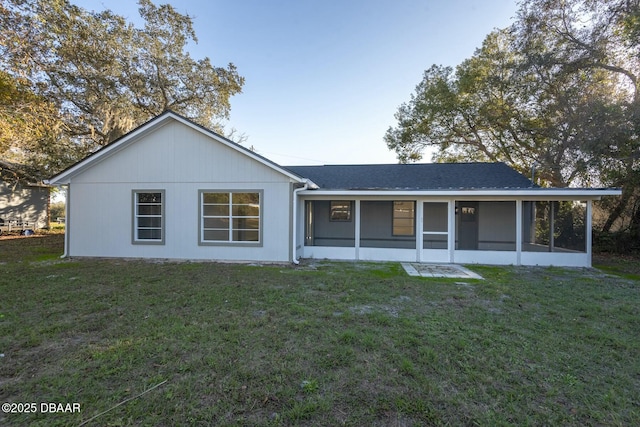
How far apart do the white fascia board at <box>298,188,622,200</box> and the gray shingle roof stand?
616 mm

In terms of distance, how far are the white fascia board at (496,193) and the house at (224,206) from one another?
3cm

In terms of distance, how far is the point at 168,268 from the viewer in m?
7.78

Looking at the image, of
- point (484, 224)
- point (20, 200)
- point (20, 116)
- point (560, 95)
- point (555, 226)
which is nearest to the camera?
point (20, 116)

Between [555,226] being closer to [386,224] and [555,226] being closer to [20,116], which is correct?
[386,224]

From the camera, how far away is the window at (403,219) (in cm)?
1067

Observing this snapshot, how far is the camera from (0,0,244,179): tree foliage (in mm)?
12016

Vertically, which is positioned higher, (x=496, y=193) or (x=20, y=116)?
(x=20, y=116)

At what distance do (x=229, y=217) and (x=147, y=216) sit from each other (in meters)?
2.62

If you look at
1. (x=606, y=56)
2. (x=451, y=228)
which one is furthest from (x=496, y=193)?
(x=606, y=56)

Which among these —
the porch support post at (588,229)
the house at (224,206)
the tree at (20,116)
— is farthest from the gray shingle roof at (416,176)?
the tree at (20,116)

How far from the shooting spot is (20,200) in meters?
17.1

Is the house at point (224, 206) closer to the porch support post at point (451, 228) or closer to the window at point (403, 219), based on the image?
the porch support post at point (451, 228)

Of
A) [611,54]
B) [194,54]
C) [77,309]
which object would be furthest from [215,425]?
[194,54]

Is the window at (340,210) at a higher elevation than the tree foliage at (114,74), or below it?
below
